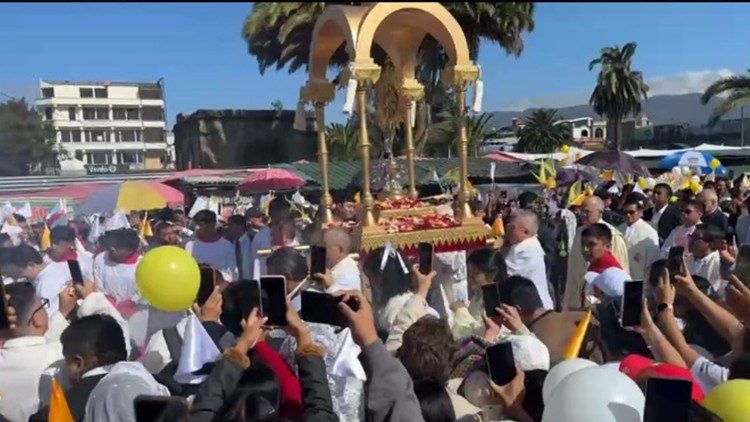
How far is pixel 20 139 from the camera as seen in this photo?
68.8 ft

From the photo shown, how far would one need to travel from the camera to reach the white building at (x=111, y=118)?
6162 cm

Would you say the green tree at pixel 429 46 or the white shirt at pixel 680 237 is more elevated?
the green tree at pixel 429 46

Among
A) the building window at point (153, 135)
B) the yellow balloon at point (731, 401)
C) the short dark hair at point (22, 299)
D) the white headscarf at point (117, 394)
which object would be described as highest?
the building window at point (153, 135)

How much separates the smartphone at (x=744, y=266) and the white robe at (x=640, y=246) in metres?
3.20

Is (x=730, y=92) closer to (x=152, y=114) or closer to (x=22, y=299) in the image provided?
(x=22, y=299)

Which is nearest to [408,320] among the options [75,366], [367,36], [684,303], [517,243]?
[684,303]

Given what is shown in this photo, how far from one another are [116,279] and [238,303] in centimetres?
258

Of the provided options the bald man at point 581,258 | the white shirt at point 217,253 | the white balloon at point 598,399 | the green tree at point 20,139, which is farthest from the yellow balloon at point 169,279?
the green tree at point 20,139

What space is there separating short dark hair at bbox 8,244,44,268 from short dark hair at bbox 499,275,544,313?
3.57 metres

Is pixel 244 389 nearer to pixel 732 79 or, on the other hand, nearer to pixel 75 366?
pixel 75 366

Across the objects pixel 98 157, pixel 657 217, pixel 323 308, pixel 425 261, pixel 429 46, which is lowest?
pixel 657 217

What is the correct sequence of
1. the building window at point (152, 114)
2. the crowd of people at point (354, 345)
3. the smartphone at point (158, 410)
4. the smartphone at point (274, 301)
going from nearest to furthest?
the smartphone at point (158, 410) → the crowd of people at point (354, 345) → the smartphone at point (274, 301) → the building window at point (152, 114)

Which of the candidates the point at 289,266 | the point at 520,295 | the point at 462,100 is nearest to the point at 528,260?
the point at 520,295

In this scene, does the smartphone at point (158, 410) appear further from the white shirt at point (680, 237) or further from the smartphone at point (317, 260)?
the white shirt at point (680, 237)
